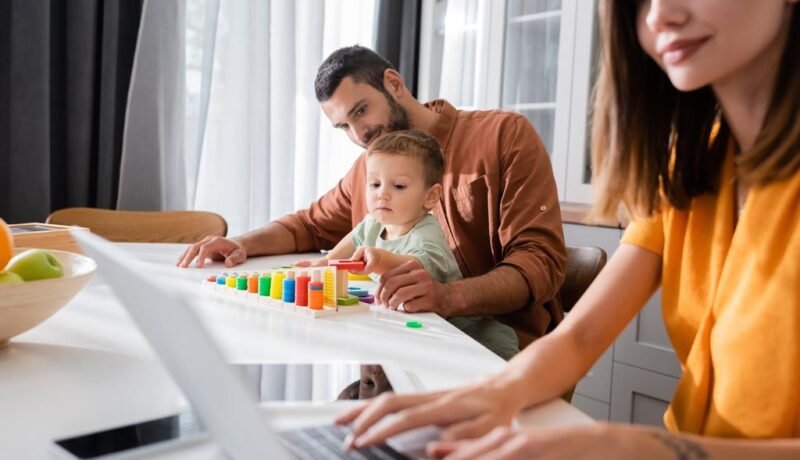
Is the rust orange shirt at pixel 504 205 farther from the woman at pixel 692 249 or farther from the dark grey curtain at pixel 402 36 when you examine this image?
the dark grey curtain at pixel 402 36

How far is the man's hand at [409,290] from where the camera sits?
1.17 metres

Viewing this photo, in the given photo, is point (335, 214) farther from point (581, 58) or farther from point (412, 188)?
point (581, 58)

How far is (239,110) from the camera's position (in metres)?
2.84

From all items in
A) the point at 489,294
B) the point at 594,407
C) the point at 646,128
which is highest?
the point at 646,128

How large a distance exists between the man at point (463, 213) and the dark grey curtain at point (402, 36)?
150 cm

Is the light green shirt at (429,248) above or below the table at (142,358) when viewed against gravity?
above

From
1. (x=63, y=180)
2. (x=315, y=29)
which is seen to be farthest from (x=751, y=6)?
(x=315, y=29)

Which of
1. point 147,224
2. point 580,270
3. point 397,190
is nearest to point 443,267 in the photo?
point 397,190

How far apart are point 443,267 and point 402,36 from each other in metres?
2.29

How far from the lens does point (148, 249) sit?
173 cm

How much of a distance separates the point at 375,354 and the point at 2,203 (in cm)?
194

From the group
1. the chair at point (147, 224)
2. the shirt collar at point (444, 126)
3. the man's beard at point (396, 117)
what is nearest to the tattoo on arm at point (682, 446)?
the shirt collar at point (444, 126)

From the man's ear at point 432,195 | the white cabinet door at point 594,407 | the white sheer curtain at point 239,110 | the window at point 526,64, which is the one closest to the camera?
the man's ear at point 432,195

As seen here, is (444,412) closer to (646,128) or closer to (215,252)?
(646,128)
